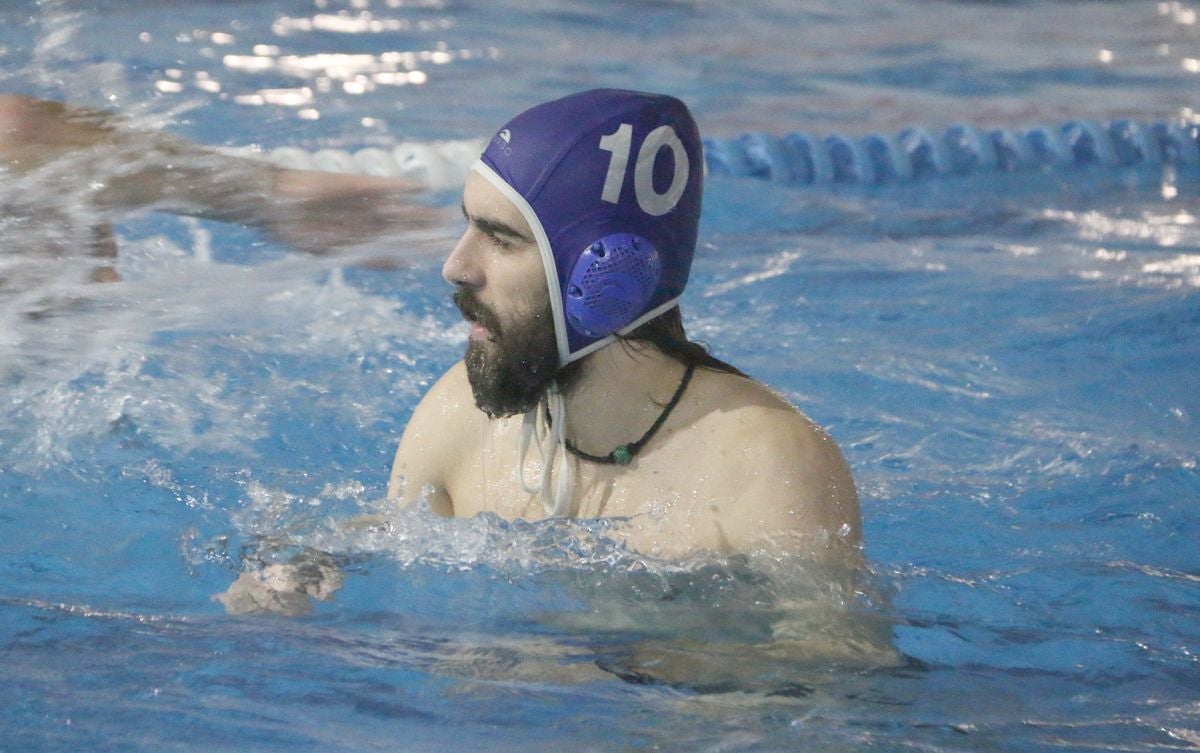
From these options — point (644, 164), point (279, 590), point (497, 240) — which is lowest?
point (279, 590)

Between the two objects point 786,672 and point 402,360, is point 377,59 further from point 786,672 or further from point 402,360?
point 786,672

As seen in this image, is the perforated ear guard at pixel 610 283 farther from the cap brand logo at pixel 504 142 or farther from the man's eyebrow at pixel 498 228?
the cap brand logo at pixel 504 142

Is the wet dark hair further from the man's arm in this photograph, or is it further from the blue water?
the blue water

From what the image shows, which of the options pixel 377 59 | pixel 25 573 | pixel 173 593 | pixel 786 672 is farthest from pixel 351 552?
pixel 377 59

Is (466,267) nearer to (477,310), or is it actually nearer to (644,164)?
(477,310)

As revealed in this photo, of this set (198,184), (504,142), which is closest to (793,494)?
(504,142)

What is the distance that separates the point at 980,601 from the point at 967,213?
12.9 feet

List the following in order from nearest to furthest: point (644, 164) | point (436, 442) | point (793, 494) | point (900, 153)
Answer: point (793, 494) → point (644, 164) → point (436, 442) → point (900, 153)

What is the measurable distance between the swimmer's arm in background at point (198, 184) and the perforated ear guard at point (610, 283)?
3022 millimetres

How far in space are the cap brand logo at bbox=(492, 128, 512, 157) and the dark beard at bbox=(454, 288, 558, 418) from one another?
0.85 ft

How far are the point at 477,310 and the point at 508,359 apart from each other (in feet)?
0.35

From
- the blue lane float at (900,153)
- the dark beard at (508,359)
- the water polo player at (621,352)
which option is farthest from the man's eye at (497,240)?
the blue lane float at (900,153)

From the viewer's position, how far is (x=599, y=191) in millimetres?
2586

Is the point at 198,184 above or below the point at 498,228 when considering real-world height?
below
